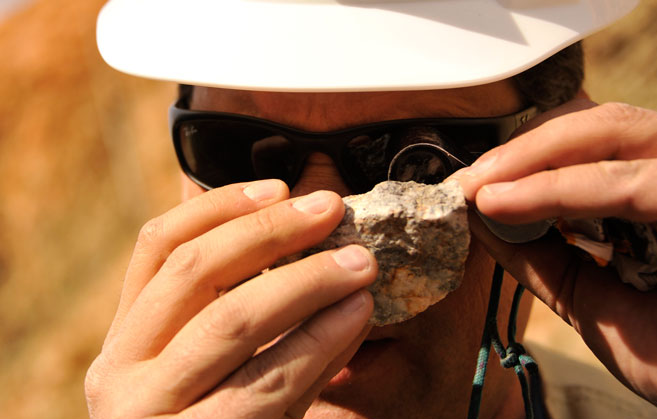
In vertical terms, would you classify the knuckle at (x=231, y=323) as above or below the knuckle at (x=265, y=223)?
below

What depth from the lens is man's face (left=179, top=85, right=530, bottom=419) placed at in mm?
1586

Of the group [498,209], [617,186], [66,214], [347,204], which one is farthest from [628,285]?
[66,214]

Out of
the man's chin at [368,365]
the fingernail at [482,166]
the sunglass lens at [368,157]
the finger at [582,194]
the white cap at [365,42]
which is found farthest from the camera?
the man's chin at [368,365]

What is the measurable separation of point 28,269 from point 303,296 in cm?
801

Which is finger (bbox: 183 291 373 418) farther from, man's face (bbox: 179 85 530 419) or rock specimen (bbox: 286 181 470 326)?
man's face (bbox: 179 85 530 419)

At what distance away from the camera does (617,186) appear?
1101 millimetres

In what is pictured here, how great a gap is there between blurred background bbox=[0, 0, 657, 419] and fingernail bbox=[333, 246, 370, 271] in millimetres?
6640

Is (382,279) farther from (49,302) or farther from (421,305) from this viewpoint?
(49,302)

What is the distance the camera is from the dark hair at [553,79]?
72.5 inches

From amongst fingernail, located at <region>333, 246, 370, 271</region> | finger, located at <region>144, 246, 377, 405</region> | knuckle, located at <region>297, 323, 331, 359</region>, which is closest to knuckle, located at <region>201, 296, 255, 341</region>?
finger, located at <region>144, 246, 377, 405</region>

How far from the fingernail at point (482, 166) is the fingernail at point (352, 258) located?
11.4 inches

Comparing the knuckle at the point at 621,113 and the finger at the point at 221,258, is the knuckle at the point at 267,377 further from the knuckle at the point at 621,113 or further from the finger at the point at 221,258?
the knuckle at the point at 621,113

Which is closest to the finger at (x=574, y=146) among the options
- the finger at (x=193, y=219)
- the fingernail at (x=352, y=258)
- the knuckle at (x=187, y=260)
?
the fingernail at (x=352, y=258)

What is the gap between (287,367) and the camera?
3.78 feet
